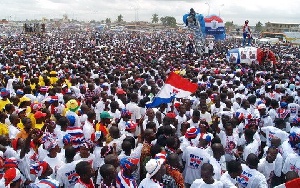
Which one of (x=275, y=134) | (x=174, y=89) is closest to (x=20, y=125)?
(x=174, y=89)

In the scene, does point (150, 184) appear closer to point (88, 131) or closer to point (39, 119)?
point (88, 131)

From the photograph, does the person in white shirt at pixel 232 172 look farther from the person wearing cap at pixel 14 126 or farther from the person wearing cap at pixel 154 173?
the person wearing cap at pixel 14 126

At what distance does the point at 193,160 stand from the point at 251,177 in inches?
40.6

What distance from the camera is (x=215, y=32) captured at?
27406 millimetres

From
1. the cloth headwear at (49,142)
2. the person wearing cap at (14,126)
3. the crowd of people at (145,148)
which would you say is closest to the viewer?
the crowd of people at (145,148)

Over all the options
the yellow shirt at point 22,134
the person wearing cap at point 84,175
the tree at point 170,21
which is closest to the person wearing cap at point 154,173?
the person wearing cap at point 84,175

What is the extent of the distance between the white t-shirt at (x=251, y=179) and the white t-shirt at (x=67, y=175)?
2177mm

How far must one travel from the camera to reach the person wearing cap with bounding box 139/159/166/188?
12.2 feet

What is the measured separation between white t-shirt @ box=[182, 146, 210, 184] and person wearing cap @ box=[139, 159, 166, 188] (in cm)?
124

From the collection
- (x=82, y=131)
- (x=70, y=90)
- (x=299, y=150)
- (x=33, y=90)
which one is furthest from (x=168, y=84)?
(x=33, y=90)

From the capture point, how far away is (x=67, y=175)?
4453 mm

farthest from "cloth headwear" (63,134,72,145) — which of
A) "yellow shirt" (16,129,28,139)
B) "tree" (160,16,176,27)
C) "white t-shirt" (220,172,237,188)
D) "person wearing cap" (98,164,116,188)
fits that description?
"tree" (160,16,176,27)

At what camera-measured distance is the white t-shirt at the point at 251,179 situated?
4180 millimetres

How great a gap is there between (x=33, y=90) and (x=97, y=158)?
572cm
